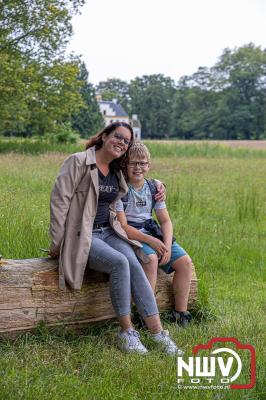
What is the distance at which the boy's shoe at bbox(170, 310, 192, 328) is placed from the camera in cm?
469

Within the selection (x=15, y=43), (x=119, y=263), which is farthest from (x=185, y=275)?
(x=15, y=43)

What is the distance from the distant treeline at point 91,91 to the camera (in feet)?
83.4

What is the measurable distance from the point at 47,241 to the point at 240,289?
2006 millimetres

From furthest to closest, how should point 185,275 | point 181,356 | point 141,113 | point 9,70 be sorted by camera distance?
point 141,113
point 9,70
point 185,275
point 181,356

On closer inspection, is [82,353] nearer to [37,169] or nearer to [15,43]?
[37,169]

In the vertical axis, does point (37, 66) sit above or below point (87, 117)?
above

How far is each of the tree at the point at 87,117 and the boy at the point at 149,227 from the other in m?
59.2

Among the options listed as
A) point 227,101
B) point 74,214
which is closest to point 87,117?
point 227,101

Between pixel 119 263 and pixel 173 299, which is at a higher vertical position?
pixel 119 263

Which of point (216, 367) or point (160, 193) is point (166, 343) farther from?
point (160, 193)

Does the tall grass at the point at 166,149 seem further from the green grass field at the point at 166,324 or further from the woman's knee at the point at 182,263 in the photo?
the woman's knee at the point at 182,263

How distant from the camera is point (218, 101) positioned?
275ft

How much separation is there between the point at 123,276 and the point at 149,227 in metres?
0.76

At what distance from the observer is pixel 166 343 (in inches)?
159
